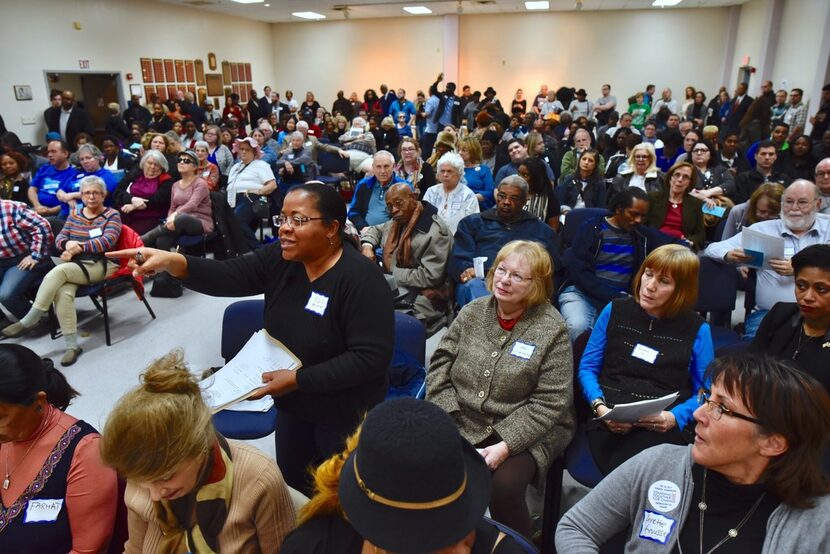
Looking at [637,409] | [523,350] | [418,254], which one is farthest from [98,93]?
[637,409]

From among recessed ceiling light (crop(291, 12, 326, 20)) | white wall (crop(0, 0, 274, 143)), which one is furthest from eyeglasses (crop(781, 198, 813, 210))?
recessed ceiling light (crop(291, 12, 326, 20))

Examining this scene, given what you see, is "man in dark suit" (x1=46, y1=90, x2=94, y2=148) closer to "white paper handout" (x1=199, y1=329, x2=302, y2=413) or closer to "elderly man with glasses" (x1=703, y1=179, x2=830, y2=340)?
"white paper handout" (x1=199, y1=329, x2=302, y2=413)

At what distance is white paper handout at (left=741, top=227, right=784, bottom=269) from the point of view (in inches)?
128

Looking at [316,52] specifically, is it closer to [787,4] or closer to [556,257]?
[787,4]

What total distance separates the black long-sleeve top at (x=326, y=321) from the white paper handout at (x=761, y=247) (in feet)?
8.45

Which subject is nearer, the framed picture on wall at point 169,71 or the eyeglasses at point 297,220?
the eyeglasses at point 297,220

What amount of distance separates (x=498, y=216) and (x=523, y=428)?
6.57 feet

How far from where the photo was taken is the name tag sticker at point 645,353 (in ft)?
7.53

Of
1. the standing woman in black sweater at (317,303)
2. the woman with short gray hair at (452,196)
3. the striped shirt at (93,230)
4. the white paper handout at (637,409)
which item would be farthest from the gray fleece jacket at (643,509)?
the striped shirt at (93,230)

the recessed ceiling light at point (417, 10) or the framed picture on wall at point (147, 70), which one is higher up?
the recessed ceiling light at point (417, 10)

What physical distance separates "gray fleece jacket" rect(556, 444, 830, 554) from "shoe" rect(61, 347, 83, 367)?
3.81 m

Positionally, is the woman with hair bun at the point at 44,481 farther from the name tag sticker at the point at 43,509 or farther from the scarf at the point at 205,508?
the scarf at the point at 205,508

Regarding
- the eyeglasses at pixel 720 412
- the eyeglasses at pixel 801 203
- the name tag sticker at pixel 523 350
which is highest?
the eyeglasses at pixel 801 203

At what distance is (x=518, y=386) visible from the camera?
7.07 feet
